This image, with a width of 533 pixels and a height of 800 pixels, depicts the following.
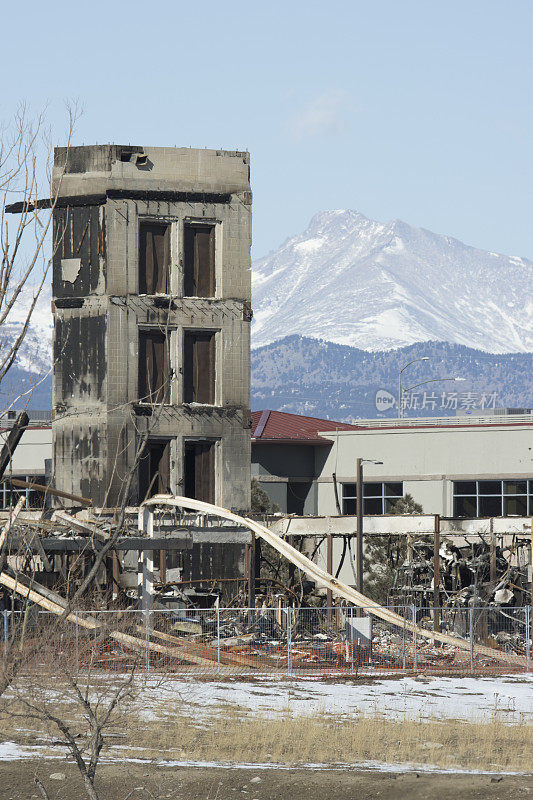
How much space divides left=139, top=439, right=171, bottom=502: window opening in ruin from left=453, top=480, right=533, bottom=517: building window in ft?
92.1

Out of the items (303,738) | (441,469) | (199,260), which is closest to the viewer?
(303,738)

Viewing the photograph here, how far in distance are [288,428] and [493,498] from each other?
1844cm

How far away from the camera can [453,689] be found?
111 ft

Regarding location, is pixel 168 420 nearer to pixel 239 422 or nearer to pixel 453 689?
pixel 239 422

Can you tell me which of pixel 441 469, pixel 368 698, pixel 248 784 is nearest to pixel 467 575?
pixel 368 698

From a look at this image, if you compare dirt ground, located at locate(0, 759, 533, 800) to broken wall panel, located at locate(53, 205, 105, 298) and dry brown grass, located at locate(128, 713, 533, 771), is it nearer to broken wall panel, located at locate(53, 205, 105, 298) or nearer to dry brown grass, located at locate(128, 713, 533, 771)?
dry brown grass, located at locate(128, 713, 533, 771)

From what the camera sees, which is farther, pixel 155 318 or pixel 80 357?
pixel 80 357

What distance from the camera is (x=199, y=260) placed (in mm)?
57281

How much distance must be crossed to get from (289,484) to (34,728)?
6093 centimetres

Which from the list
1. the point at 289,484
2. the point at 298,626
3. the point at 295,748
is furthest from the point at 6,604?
the point at 289,484

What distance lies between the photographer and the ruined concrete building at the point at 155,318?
55.5 m

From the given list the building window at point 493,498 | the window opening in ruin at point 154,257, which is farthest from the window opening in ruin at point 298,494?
the window opening in ruin at point 154,257

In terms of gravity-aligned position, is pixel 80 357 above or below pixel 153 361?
above

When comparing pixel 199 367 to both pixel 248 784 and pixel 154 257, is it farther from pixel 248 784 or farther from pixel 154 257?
pixel 248 784
